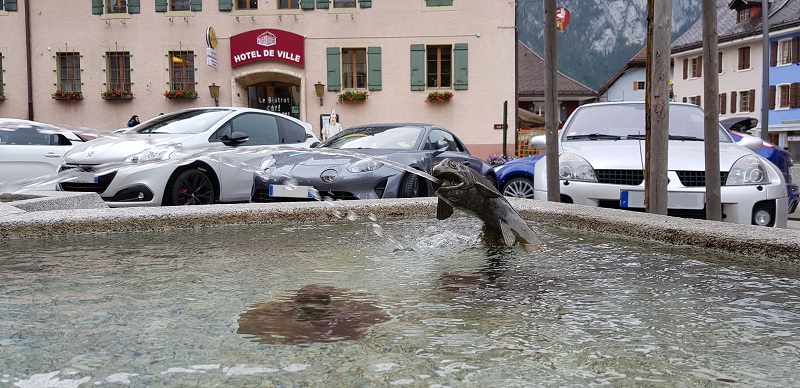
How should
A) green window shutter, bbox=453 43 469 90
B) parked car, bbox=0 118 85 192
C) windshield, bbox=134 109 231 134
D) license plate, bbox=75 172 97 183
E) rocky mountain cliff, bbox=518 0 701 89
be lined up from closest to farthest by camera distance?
license plate, bbox=75 172 97 183 < windshield, bbox=134 109 231 134 < parked car, bbox=0 118 85 192 < green window shutter, bbox=453 43 469 90 < rocky mountain cliff, bbox=518 0 701 89

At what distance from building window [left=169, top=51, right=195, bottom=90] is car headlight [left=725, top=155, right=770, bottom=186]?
795 inches

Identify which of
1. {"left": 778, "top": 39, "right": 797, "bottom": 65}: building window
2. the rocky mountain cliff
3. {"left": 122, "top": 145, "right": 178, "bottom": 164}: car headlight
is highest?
the rocky mountain cliff

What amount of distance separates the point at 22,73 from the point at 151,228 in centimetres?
2198

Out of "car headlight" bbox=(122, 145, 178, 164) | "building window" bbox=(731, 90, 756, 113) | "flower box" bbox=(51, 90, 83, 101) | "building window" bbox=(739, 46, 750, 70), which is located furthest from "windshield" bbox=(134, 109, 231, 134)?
"building window" bbox=(739, 46, 750, 70)

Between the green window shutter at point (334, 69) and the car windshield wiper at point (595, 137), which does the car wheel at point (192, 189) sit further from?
the green window shutter at point (334, 69)

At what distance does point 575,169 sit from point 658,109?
4.65ft

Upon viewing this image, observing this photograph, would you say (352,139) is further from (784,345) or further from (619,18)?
(619,18)

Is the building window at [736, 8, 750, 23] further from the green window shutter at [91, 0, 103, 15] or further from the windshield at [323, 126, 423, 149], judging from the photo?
the windshield at [323, 126, 423, 149]

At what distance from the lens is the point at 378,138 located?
9117 millimetres

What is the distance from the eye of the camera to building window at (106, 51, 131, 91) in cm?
2414

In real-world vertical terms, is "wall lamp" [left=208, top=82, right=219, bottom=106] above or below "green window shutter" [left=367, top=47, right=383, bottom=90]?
below

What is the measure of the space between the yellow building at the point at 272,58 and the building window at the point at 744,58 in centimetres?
2672

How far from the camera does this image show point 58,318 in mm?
2684

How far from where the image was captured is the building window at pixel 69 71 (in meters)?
24.2
